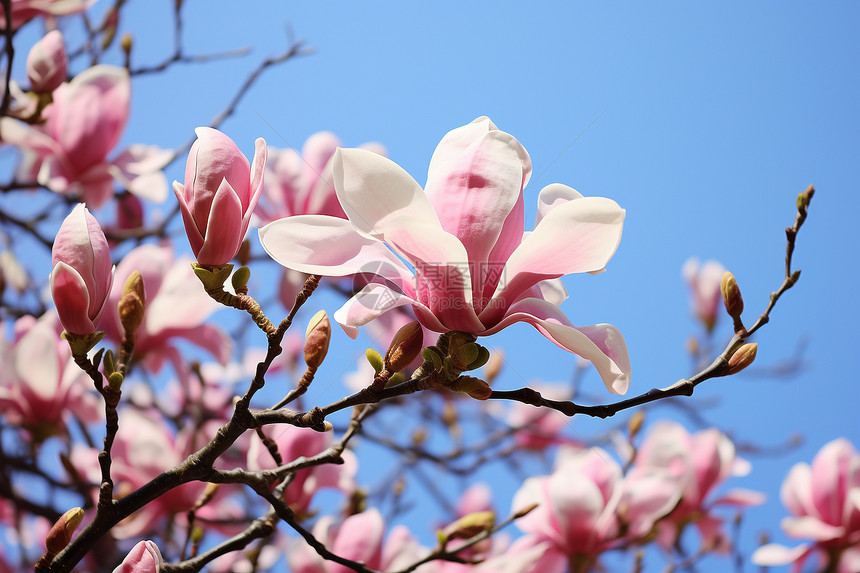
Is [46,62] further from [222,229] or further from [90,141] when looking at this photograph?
[222,229]

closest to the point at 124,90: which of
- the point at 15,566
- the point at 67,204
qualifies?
the point at 67,204

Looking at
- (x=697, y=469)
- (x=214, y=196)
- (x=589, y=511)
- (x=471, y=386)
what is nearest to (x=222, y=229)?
(x=214, y=196)

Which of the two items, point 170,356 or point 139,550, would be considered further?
point 170,356

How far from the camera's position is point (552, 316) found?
51 cm

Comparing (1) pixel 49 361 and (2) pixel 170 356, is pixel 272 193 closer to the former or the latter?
(2) pixel 170 356

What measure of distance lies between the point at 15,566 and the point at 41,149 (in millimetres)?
848

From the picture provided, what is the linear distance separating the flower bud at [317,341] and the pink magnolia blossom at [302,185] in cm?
75

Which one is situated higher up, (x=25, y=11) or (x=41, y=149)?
(x=25, y=11)

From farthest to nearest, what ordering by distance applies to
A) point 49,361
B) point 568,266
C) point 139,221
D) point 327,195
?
point 139,221
point 327,195
point 49,361
point 568,266

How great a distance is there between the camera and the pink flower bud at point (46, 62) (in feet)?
3.90

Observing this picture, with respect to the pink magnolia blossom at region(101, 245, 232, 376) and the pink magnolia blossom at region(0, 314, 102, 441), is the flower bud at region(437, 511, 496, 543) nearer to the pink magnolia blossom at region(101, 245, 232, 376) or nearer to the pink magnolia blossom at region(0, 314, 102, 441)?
the pink magnolia blossom at region(101, 245, 232, 376)

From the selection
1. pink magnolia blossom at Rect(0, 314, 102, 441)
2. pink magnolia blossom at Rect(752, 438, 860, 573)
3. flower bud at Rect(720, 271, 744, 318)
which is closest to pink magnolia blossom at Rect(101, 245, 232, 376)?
pink magnolia blossom at Rect(0, 314, 102, 441)

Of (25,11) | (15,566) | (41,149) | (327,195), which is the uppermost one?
(25,11)

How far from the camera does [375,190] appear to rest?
1.60 ft
